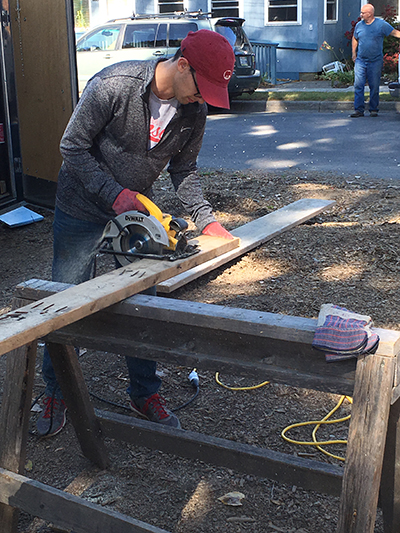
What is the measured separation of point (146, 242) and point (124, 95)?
27.7 inches

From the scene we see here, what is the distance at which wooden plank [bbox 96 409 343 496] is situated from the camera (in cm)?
262

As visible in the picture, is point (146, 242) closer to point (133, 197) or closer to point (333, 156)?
point (133, 197)

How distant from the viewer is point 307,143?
1098 centimetres

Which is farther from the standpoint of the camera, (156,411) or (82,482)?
(156,411)

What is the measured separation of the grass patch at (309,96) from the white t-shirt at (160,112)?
12219 millimetres

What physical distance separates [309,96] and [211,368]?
14.1 meters

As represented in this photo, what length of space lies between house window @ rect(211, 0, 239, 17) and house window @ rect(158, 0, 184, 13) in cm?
114

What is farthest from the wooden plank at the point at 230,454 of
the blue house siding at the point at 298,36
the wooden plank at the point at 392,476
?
the blue house siding at the point at 298,36

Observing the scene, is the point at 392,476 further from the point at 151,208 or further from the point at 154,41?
the point at 154,41

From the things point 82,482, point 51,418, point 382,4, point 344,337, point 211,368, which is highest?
point 382,4

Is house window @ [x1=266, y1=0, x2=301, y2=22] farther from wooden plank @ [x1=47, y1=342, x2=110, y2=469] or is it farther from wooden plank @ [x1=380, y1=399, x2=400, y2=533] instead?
wooden plank @ [x1=380, y1=399, x2=400, y2=533]

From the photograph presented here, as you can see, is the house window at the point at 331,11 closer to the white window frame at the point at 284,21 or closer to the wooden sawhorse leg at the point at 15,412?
the white window frame at the point at 284,21

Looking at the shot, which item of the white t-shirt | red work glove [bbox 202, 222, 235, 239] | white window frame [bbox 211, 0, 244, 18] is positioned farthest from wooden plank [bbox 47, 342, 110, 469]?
white window frame [bbox 211, 0, 244, 18]

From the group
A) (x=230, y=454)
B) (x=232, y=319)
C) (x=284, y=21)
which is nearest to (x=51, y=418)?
(x=230, y=454)
